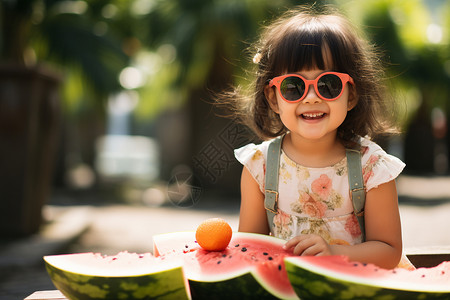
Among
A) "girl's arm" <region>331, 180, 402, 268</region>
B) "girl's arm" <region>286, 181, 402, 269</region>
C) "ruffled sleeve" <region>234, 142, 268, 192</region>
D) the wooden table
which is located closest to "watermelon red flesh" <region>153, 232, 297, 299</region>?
"girl's arm" <region>286, 181, 402, 269</region>

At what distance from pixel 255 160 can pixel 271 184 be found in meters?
0.13

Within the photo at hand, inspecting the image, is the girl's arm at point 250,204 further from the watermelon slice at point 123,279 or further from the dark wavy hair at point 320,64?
the watermelon slice at point 123,279

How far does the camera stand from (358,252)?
5.65 ft

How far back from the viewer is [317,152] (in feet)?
6.80

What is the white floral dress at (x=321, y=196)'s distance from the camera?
1960mm

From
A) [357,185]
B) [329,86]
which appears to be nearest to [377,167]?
[357,185]

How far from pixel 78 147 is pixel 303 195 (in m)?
21.4

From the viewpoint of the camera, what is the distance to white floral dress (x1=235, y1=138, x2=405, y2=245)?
1.96 meters

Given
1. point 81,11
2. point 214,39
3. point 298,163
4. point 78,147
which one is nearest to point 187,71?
point 214,39

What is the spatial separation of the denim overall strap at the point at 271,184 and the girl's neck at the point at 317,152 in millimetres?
64

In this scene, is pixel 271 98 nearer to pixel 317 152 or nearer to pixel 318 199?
pixel 317 152

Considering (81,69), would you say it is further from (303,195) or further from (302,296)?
(302,296)

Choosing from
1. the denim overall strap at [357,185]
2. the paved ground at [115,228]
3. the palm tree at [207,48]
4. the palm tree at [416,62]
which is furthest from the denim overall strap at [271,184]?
the palm tree at [416,62]

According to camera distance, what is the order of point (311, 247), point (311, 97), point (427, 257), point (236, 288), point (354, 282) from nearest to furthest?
point (354, 282), point (236, 288), point (311, 247), point (311, 97), point (427, 257)
